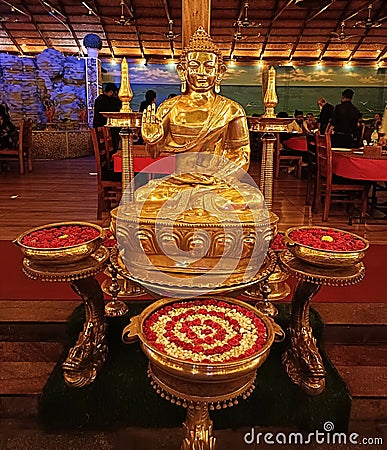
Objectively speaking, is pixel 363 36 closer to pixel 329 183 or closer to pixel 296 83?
pixel 296 83

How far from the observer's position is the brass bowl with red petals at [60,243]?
152cm

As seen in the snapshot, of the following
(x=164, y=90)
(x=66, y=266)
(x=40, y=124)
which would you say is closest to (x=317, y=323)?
(x=66, y=266)

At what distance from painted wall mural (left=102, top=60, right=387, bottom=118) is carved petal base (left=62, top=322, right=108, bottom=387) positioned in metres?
11.6

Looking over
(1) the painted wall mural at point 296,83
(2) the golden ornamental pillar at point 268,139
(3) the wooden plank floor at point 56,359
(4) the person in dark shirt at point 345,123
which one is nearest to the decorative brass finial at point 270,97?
(2) the golden ornamental pillar at point 268,139

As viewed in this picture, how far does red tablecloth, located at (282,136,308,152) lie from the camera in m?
6.09

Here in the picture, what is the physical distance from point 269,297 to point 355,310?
391 millimetres

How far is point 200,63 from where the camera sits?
1.76 m

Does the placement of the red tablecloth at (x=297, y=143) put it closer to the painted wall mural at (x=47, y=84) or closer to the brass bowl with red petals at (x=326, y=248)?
the brass bowl with red petals at (x=326, y=248)

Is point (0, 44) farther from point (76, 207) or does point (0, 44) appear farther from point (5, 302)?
point (5, 302)

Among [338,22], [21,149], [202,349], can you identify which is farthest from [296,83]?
[202,349]

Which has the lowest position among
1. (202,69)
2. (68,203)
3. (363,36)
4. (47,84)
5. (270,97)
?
(68,203)

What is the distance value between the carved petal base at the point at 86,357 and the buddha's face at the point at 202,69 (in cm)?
102

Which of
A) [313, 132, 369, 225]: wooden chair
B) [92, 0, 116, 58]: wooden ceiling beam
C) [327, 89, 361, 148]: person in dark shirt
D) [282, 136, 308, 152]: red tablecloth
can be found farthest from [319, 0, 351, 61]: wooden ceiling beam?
[313, 132, 369, 225]: wooden chair

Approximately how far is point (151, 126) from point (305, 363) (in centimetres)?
106
